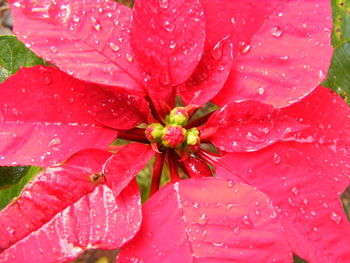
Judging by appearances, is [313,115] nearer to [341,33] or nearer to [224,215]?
[224,215]

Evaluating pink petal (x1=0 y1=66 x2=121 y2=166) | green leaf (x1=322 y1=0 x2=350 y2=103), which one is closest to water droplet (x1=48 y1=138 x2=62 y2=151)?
pink petal (x1=0 y1=66 x2=121 y2=166)

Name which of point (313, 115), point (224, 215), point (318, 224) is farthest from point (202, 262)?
point (313, 115)

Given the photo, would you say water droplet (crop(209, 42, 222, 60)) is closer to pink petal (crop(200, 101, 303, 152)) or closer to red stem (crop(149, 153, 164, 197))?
pink petal (crop(200, 101, 303, 152))

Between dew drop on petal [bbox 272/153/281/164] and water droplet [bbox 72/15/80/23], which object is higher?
water droplet [bbox 72/15/80/23]

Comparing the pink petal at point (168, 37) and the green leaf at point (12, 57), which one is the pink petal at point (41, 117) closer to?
the pink petal at point (168, 37)

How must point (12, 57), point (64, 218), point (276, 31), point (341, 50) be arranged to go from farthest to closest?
point (341, 50) → point (12, 57) → point (276, 31) → point (64, 218)

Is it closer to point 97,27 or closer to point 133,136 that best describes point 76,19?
point 97,27

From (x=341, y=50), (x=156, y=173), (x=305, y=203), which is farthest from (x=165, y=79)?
(x=341, y=50)
